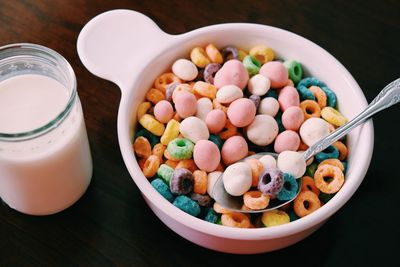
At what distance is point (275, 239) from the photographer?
2.05 feet

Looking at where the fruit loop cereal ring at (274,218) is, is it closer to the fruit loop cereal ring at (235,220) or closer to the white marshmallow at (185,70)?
the fruit loop cereal ring at (235,220)

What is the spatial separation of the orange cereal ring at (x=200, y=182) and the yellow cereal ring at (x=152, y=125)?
81 millimetres

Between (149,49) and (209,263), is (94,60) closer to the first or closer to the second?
(149,49)

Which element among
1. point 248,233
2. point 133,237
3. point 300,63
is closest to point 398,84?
point 300,63

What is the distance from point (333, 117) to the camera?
74 cm

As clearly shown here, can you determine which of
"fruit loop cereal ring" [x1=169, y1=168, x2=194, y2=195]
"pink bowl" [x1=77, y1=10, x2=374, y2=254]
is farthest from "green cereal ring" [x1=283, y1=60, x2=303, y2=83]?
"fruit loop cereal ring" [x1=169, y1=168, x2=194, y2=195]

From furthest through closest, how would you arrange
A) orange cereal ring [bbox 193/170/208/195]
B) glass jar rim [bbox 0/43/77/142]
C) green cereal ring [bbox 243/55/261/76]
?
green cereal ring [bbox 243/55/261/76] < orange cereal ring [bbox 193/170/208/195] < glass jar rim [bbox 0/43/77/142]

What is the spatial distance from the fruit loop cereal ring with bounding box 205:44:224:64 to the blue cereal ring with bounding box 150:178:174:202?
0.21m

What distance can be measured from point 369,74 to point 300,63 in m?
0.13

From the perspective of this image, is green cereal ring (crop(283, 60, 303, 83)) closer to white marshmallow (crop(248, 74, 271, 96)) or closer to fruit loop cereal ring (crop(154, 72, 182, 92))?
white marshmallow (crop(248, 74, 271, 96))

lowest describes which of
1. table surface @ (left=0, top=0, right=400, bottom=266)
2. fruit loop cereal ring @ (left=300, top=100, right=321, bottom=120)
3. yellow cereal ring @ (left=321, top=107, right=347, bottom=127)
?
table surface @ (left=0, top=0, right=400, bottom=266)

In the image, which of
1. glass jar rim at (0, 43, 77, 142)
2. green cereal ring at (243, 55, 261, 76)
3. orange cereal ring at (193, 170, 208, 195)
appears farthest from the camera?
green cereal ring at (243, 55, 261, 76)

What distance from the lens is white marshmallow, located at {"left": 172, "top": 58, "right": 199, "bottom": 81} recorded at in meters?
0.77

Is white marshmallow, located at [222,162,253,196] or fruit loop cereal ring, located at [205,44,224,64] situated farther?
fruit loop cereal ring, located at [205,44,224,64]
